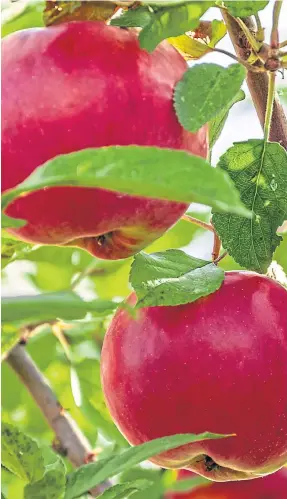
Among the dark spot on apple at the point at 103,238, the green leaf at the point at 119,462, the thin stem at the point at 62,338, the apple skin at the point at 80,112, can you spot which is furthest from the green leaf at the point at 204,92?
the thin stem at the point at 62,338

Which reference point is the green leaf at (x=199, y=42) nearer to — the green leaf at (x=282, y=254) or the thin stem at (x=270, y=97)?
the thin stem at (x=270, y=97)

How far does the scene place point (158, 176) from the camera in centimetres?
42

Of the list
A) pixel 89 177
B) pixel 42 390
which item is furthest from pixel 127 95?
pixel 42 390

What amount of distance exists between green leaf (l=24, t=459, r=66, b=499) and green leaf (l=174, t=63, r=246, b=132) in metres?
0.24

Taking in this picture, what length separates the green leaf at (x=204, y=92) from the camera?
64cm

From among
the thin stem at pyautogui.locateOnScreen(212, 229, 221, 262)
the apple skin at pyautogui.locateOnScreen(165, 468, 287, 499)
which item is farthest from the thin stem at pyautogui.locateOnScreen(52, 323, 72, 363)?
the thin stem at pyautogui.locateOnScreen(212, 229, 221, 262)

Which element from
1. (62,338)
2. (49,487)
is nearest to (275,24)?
(49,487)

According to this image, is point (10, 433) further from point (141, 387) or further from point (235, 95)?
point (235, 95)

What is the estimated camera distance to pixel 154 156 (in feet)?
1.40

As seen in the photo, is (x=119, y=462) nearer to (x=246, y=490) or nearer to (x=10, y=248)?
(x=10, y=248)

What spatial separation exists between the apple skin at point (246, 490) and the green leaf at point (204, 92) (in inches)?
22.5

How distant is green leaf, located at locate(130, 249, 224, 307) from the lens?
2.33 feet

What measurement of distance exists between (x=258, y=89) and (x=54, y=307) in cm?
43

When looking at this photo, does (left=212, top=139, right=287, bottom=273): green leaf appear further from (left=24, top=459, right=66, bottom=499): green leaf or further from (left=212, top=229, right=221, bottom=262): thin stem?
(left=24, top=459, right=66, bottom=499): green leaf
